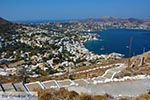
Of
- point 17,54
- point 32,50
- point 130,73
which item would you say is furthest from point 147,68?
point 32,50

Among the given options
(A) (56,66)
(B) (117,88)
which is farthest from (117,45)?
(B) (117,88)

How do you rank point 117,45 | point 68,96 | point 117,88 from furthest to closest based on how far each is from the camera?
1. point 117,45
2. point 117,88
3. point 68,96

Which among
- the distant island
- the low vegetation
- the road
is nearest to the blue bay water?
the distant island

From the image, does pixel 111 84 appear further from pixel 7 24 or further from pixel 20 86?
pixel 7 24

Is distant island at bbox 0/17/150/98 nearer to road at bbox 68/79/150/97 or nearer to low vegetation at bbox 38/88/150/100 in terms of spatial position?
road at bbox 68/79/150/97

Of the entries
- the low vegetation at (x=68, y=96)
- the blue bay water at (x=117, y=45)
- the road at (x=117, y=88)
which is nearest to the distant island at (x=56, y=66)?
the road at (x=117, y=88)

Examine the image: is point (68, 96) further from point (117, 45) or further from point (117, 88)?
point (117, 45)

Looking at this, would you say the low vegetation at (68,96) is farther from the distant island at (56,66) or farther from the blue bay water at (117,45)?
the blue bay water at (117,45)

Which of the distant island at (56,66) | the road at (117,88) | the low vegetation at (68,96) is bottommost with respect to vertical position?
the distant island at (56,66)

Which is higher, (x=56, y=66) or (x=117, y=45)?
(x=56, y=66)

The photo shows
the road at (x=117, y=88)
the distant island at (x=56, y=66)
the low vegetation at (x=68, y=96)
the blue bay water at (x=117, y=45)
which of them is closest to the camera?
the low vegetation at (x=68, y=96)

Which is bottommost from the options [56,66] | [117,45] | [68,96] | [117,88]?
[117,45]
